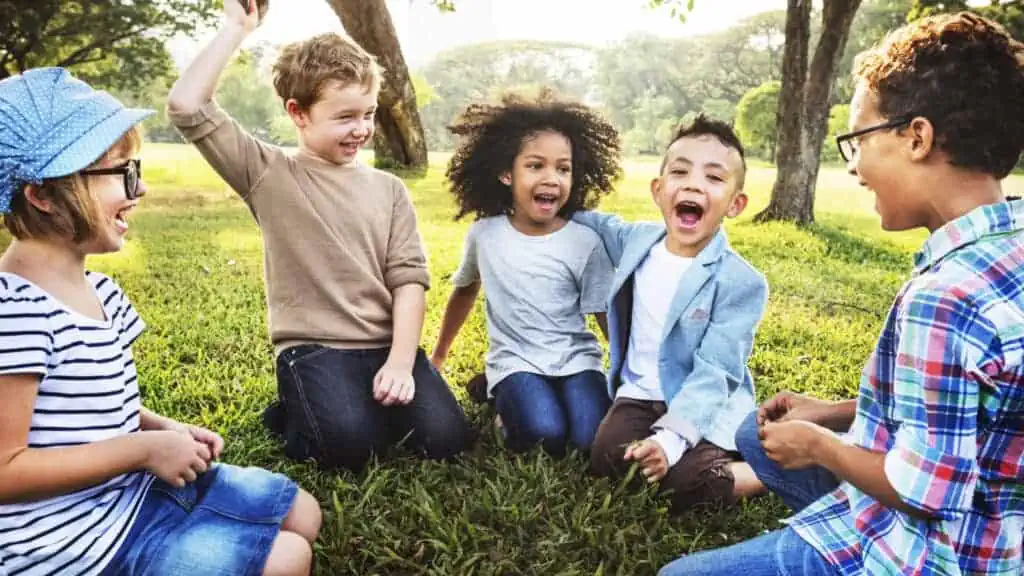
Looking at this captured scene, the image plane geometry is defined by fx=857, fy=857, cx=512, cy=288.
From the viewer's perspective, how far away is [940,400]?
4.58 ft

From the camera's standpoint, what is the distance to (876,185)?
1.79 meters

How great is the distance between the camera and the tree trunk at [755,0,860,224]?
8422 mm

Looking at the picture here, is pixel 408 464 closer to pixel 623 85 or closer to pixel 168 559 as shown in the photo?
pixel 168 559

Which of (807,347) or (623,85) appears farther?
(623,85)

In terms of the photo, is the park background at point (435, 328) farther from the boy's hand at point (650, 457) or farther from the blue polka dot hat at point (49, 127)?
the blue polka dot hat at point (49, 127)

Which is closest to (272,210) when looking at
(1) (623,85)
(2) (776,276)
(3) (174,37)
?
(2) (776,276)

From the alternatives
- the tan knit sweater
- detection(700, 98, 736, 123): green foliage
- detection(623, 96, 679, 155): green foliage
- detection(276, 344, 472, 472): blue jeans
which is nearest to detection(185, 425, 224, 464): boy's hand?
detection(276, 344, 472, 472): blue jeans

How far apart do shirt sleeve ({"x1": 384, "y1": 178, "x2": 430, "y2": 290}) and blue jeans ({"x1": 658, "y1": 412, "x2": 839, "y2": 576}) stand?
4.36 ft

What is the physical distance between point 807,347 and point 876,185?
2693 mm

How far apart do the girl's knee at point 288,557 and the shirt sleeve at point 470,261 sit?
5.07 feet

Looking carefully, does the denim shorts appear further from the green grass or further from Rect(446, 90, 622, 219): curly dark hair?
Rect(446, 90, 622, 219): curly dark hair

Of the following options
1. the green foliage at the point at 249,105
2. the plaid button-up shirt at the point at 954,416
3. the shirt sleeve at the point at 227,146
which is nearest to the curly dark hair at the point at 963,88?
the plaid button-up shirt at the point at 954,416

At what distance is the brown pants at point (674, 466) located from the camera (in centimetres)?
258

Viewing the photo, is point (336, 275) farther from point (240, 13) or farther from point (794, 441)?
point (794, 441)
